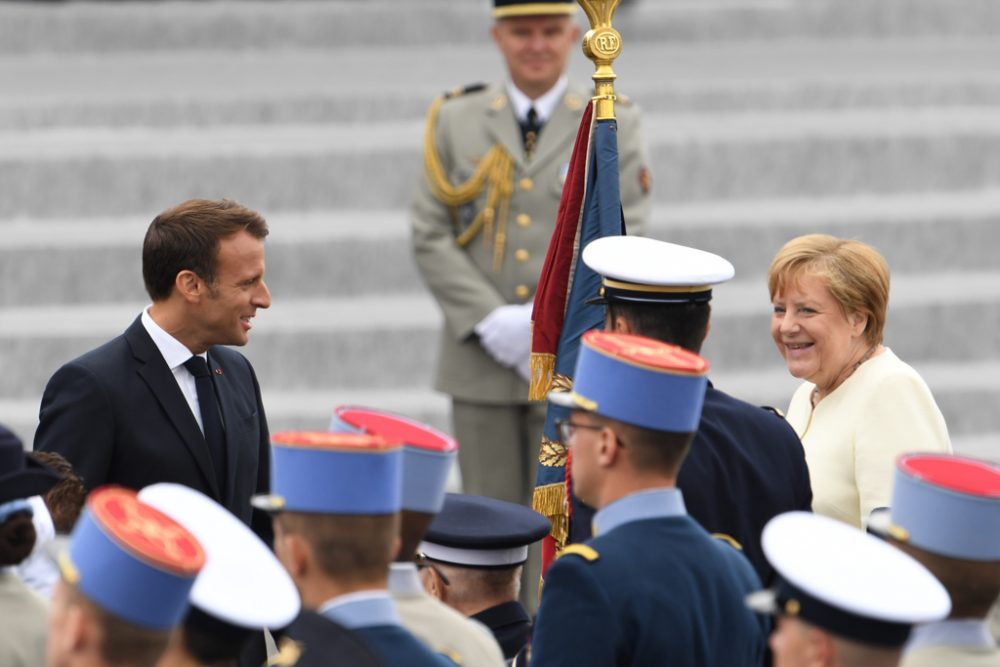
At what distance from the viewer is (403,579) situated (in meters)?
3.08

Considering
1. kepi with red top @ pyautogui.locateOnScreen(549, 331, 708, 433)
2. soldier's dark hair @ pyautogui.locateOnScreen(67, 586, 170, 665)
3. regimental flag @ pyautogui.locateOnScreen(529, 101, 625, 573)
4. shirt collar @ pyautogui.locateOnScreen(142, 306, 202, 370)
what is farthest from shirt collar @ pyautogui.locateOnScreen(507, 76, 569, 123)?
soldier's dark hair @ pyautogui.locateOnScreen(67, 586, 170, 665)

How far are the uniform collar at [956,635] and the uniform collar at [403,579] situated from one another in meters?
0.82

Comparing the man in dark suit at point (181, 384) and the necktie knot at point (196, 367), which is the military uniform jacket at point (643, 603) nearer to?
the man in dark suit at point (181, 384)

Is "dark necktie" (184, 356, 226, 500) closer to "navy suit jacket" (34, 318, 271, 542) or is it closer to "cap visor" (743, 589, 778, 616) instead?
"navy suit jacket" (34, 318, 271, 542)

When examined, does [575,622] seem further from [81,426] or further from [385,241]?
[385,241]

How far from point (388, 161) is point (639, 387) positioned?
542 cm

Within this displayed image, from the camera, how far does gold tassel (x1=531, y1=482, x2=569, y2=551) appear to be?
4355 mm

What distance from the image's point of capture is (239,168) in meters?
8.43

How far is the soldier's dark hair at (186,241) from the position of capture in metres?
4.52

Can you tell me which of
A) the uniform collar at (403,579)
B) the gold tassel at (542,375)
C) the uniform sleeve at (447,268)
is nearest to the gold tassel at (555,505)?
the gold tassel at (542,375)

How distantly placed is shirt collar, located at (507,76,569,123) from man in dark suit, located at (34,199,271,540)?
2.29 m

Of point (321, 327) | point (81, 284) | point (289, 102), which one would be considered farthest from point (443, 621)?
point (289, 102)

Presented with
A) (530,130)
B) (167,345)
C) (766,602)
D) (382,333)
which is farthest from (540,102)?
(766,602)

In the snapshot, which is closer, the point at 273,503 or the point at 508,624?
the point at 273,503
